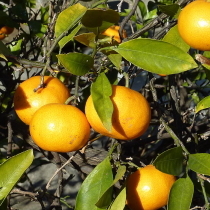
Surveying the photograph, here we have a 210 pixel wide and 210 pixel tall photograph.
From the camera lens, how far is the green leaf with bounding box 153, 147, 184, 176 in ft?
2.33

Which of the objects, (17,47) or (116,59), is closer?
(116,59)

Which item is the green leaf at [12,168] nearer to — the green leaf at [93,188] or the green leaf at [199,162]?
the green leaf at [93,188]

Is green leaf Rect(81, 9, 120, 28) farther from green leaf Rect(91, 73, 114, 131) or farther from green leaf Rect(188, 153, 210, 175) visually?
green leaf Rect(188, 153, 210, 175)

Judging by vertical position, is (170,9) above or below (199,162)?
above

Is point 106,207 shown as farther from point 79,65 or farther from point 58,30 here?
point 58,30

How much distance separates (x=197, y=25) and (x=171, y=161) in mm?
265

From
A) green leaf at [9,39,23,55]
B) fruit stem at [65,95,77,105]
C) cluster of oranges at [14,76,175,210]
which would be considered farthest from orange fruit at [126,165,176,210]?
green leaf at [9,39,23,55]

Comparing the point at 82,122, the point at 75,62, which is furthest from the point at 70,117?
the point at 75,62

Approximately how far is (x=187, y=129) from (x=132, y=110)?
0.49 metres

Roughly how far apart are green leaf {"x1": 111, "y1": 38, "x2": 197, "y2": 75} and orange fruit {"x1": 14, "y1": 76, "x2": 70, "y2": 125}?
7.3 inches

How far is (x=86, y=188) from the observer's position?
77 cm

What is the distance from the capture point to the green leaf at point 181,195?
740mm

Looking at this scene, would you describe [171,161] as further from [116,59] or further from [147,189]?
[116,59]

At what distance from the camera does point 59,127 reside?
751mm
